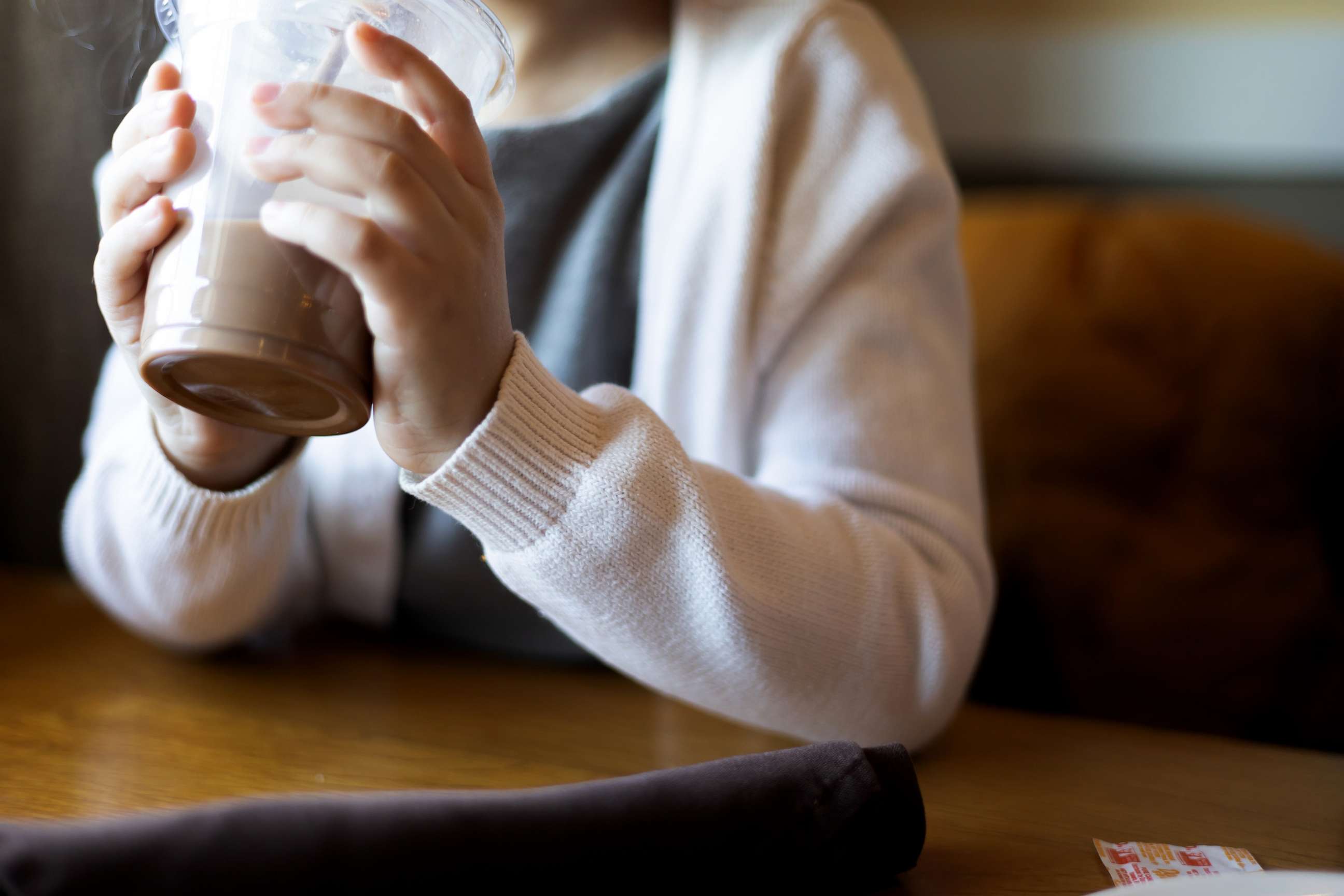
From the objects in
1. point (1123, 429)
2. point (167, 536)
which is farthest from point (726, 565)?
point (1123, 429)

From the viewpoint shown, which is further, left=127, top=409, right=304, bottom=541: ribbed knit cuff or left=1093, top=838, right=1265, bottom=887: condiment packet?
left=127, top=409, right=304, bottom=541: ribbed knit cuff

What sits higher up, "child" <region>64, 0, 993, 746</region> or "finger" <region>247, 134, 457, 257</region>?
"finger" <region>247, 134, 457, 257</region>

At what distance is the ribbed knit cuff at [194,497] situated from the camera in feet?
1.84

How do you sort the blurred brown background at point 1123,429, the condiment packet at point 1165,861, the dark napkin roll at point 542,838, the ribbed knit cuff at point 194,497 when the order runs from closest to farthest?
the dark napkin roll at point 542,838
the condiment packet at point 1165,861
the ribbed knit cuff at point 194,497
the blurred brown background at point 1123,429

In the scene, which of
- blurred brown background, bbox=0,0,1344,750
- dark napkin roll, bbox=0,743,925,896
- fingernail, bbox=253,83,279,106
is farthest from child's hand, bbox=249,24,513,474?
blurred brown background, bbox=0,0,1344,750

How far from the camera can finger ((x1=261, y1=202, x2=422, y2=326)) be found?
35 cm

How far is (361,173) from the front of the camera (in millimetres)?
352

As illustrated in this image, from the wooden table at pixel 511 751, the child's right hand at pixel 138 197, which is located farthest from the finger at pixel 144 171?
the wooden table at pixel 511 751

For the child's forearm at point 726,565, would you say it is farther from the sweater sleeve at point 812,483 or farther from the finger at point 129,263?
the finger at point 129,263

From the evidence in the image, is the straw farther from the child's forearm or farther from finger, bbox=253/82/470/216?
the child's forearm

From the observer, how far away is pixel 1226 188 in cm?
150

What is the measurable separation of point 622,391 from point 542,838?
228mm

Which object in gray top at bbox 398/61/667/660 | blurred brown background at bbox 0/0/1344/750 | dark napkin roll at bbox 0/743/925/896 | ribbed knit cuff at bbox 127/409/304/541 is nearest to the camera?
dark napkin roll at bbox 0/743/925/896

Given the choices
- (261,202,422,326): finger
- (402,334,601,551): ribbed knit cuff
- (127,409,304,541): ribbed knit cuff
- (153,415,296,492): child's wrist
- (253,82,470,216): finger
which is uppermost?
(253,82,470,216): finger
